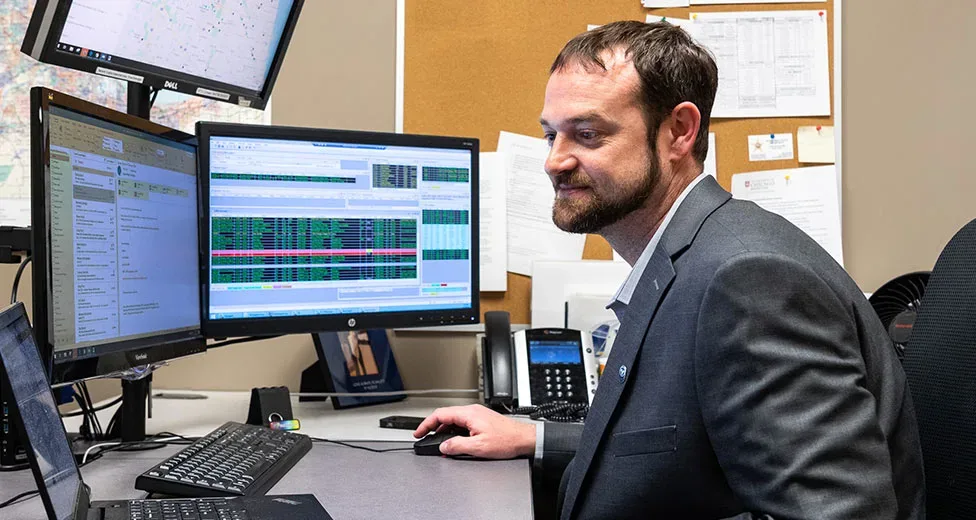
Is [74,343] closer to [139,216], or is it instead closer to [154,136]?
[139,216]

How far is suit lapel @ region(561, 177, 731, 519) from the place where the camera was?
3.35ft

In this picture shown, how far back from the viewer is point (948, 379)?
3.22 feet

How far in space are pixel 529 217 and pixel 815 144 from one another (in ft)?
2.16

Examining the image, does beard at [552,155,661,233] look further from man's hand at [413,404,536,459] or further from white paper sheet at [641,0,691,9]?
white paper sheet at [641,0,691,9]

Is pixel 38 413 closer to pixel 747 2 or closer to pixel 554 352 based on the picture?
pixel 554 352

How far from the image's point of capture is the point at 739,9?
6.44 feet

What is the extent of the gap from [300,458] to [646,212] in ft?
1.98

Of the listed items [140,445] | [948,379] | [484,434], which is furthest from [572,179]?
[140,445]

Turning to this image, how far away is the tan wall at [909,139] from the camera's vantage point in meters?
1.93

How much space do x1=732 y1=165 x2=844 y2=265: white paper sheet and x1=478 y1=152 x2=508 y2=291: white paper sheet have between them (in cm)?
53

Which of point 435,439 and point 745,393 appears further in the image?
point 435,439

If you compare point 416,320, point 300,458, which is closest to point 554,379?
point 416,320

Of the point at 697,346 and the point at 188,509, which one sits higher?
the point at 697,346

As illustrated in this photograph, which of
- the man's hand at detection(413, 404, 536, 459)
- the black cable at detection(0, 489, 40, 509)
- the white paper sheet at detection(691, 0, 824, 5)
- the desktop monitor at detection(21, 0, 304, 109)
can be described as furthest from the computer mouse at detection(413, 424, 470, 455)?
the white paper sheet at detection(691, 0, 824, 5)
